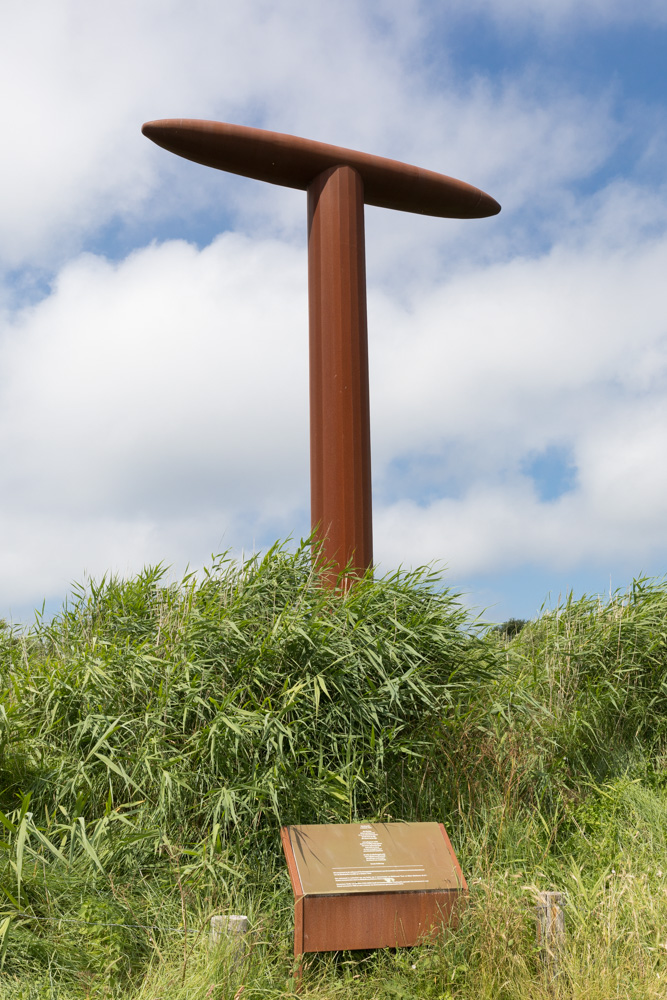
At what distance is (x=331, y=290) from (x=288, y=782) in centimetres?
461

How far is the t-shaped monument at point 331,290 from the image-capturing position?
7.45m

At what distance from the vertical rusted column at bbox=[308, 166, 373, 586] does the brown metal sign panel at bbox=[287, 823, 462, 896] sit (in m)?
2.89

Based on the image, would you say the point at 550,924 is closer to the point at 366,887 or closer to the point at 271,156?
the point at 366,887

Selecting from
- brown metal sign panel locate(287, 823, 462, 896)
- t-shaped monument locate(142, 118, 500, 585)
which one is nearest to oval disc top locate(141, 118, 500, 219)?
t-shaped monument locate(142, 118, 500, 585)

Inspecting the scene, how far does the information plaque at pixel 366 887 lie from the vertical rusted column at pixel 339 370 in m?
2.98

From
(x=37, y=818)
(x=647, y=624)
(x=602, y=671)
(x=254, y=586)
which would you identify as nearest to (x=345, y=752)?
(x=254, y=586)

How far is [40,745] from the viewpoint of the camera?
17.3 ft

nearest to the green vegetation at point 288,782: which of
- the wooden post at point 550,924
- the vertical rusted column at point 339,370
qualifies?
the wooden post at point 550,924

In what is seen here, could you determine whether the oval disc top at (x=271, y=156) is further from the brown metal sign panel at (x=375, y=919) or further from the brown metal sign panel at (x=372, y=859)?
the brown metal sign panel at (x=375, y=919)

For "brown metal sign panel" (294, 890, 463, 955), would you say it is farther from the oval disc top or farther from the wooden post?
the oval disc top

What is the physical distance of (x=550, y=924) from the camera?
4.12 m

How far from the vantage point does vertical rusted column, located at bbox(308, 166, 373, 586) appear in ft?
24.2

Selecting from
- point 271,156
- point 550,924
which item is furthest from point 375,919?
point 271,156

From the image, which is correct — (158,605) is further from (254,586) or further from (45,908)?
(45,908)
